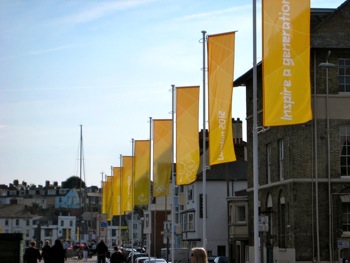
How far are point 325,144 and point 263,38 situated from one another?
23.0 metres

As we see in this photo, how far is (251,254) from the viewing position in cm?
5822

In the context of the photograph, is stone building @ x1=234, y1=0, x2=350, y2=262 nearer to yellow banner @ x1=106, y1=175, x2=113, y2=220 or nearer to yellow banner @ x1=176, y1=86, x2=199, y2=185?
yellow banner @ x1=176, y1=86, x2=199, y2=185

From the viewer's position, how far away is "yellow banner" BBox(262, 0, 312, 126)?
2569cm

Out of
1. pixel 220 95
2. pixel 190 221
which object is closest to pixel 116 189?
pixel 190 221

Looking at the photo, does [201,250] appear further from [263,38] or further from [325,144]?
[325,144]

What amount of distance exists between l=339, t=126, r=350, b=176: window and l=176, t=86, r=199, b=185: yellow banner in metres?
12.0

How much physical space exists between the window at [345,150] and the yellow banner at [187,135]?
12022 millimetres

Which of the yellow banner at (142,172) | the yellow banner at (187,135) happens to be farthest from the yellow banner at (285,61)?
the yellow banner at (142,172)

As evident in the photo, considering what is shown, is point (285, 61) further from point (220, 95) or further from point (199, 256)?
point (199, 256)

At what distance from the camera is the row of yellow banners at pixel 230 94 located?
2572cm

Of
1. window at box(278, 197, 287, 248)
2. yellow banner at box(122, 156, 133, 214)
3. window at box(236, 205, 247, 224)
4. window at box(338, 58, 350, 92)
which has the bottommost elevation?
window at box(278, 197, 287, 248)

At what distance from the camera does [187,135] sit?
39500 millimetres

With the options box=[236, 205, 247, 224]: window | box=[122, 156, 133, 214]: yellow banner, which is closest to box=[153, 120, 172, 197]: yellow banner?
box=[122, 156, 133, 214]: yellow banner

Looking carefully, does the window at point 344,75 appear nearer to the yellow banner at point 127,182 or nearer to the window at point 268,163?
the window at point 268,163
